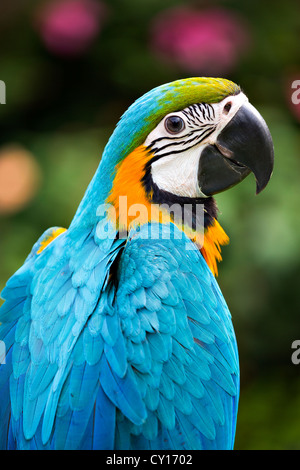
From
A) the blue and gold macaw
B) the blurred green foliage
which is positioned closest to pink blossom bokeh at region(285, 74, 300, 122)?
the blurred green foliage

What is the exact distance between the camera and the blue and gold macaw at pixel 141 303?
1104 mm

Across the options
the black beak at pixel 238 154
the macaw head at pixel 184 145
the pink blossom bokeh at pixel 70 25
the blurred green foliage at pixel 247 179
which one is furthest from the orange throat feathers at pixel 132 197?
the pink blossom bokeh at pixel 70 25

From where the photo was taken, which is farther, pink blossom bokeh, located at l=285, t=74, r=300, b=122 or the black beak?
pink blossom bokeh, located at l=285, t=74, r=300, b=122

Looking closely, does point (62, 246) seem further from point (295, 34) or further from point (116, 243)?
point (295, 34)

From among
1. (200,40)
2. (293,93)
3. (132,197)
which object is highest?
(200,40)

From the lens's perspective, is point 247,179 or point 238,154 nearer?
point 238,154

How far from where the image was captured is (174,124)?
1.26 meters

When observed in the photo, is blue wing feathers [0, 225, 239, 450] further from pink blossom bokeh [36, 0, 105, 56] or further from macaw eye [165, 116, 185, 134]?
pink blossom bokeh [36, 0, 105, 56]

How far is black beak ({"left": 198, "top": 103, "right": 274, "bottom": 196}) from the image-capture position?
4.15 ft

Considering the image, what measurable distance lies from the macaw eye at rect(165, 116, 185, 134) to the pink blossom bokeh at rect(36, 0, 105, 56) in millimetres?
1421

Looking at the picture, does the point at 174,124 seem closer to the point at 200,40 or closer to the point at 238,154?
the point at 238,154

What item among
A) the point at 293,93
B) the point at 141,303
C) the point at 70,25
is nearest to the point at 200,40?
the point at 293,93

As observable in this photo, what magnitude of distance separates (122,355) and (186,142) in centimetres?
46
